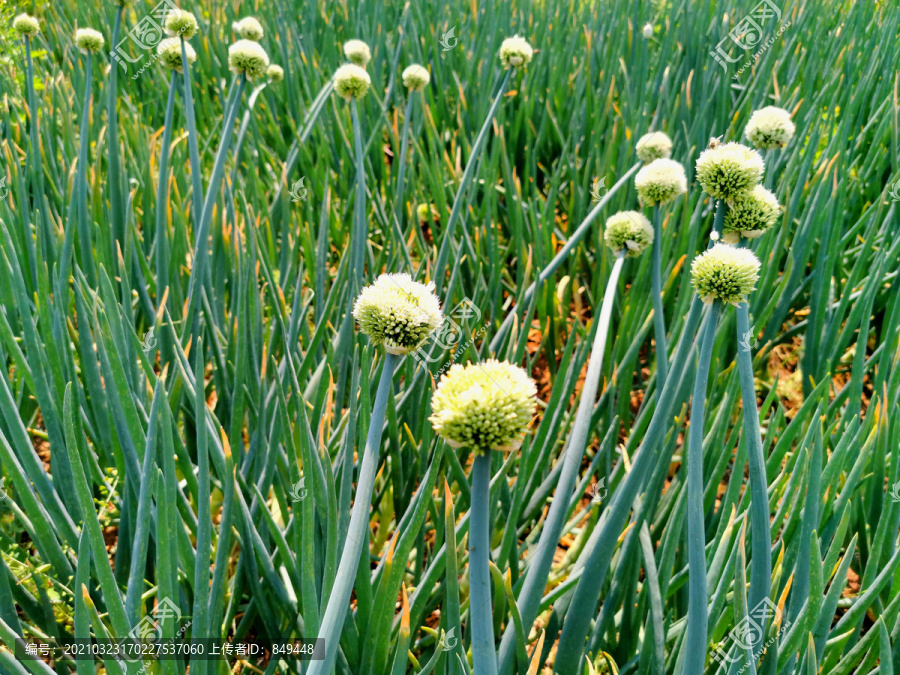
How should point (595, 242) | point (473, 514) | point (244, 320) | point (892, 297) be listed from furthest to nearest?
1. point (595, 242)
2. point (892, 297)
3. point (244, 320)
4. point (473, 514)

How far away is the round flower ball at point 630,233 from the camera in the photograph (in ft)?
2.81

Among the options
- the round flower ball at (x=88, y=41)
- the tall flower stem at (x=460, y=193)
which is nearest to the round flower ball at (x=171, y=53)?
the round flower ball at (x=88, y=41)

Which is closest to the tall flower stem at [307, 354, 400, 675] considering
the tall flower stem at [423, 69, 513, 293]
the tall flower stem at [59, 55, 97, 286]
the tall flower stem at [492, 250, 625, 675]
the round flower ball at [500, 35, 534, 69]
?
the tall flower stem at [492, 250, 625, 675]

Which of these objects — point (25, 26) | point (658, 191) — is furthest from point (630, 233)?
point (25, 26)

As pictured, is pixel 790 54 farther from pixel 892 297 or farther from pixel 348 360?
pixel 348 360

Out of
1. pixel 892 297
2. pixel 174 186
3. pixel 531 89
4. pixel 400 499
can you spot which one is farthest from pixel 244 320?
pixel 531 89

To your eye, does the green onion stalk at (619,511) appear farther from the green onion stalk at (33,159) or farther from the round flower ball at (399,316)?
the green onion stalk at (33,159)

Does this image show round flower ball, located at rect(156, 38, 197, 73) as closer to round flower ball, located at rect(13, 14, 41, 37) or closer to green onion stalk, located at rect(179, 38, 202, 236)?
green onion stalk, located at rect(179, 38, 202, 236)

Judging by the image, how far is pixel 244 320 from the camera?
1046mm

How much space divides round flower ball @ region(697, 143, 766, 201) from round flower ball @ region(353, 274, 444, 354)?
35 cm

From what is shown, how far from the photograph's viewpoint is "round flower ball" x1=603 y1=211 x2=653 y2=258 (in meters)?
→ 0.86

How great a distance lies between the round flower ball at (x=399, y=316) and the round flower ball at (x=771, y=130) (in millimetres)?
614

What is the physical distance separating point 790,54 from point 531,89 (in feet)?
4.44

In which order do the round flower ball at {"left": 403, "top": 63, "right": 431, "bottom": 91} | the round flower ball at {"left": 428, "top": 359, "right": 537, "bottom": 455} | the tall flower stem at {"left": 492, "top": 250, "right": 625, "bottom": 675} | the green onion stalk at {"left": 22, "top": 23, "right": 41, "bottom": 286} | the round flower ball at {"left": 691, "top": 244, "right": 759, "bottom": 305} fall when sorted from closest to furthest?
the round flower ball at {"left": 428, "top": 359, "right": 537, "bottom": 455}
the round flower ball at {"left": 691, "top": 244, "right": 759, "bottom": 305}
the tall flower stem at {"left": 492, "top": 250, "right": 625, "bottom": 675}
the green onion stalk at {"left": 22, "top": 23, "right": 41, "bottom": 286}
the round flower ball at {"left": 403, "top": 63, "right": 431, "bottom": 91}
